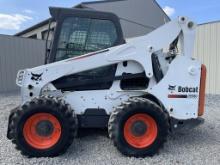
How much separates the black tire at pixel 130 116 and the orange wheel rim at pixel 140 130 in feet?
0.16

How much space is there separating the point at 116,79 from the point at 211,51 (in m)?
7.33

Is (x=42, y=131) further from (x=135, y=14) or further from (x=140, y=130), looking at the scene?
(x=135, y=14)

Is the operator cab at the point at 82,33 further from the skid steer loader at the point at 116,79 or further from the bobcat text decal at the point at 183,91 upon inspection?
the bobcat text decal at the point at 183,91

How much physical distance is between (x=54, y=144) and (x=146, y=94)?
1.69m

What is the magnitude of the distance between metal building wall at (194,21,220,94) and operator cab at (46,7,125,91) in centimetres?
696

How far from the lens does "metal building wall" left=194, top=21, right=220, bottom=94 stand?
1065 cm

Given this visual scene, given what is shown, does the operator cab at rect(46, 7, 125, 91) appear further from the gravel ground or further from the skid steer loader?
the gravel ground

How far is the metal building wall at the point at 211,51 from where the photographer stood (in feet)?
34.9

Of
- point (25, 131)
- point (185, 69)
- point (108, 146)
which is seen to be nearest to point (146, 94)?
point (185, 69)

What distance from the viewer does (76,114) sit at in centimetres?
464

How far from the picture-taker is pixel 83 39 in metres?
4.81

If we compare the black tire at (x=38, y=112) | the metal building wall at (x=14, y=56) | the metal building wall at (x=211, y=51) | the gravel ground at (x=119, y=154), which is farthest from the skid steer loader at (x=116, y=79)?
the metal building wall at (x=14, y=56)

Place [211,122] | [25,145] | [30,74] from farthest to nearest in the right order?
1. [211,122]
2. [30,74]
3. [25,145]

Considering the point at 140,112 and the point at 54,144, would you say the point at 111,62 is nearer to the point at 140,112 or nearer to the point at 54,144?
the point at 140,112
